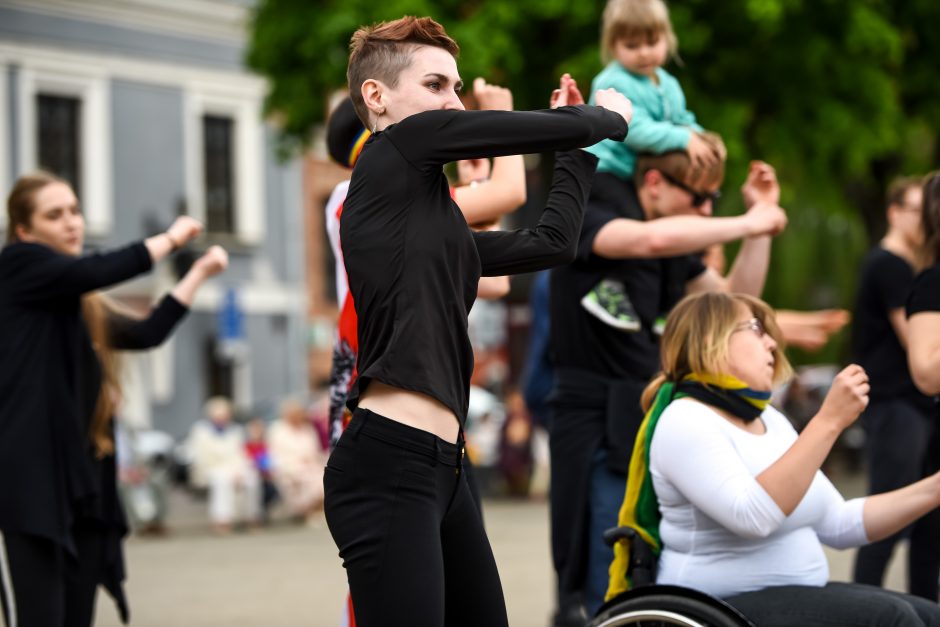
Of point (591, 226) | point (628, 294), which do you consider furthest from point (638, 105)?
point (628, 294)

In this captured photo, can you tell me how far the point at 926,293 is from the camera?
4867 mm

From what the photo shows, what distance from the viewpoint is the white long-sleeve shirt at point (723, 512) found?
4.06 m

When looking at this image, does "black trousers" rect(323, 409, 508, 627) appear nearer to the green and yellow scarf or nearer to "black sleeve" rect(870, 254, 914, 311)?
the green and yellow scarf

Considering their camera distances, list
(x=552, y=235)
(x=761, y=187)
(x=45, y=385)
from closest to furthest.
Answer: (x=552, y=235)
(x=761, y=187)
(x=45, y=385)

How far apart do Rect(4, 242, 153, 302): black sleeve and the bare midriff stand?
2140 millimetres

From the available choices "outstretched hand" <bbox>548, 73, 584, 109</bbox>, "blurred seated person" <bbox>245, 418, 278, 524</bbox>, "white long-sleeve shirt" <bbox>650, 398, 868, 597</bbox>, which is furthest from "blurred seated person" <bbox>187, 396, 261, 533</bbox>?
"outstretched hand" <bbox>548, 73, 584, 109</bbox>

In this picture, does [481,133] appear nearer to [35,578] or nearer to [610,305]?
[610,305]

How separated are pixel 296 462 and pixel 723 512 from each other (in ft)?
46.0

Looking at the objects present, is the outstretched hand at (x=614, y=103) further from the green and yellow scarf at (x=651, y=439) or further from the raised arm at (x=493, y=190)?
the green and yellow scarf at (x=651, y=439)

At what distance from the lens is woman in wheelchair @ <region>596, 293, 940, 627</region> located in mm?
4008

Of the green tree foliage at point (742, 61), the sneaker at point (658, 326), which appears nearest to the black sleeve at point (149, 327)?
the sneaker at point (658, 326)

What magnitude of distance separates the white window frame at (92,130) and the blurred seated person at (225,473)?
10.5m

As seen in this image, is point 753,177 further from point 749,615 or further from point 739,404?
point 749,615

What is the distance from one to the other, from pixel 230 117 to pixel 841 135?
15933 millimetres
